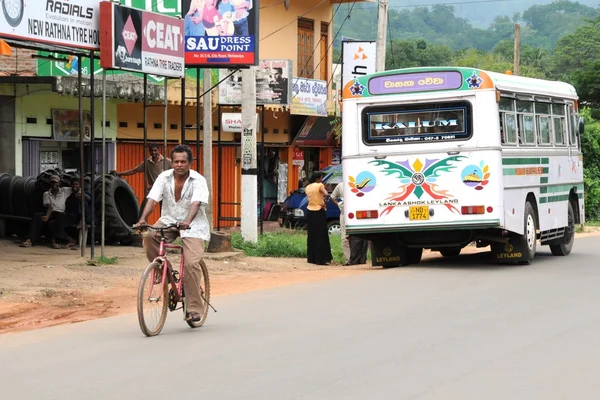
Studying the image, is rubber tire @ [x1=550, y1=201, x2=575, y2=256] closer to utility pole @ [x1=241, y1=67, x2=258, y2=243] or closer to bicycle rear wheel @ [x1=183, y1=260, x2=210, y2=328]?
utility pole @ [x1=241, y1=67, x2=258, y2=243]

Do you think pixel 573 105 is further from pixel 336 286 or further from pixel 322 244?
pixel 336 286

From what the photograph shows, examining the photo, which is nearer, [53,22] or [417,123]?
[53,22]

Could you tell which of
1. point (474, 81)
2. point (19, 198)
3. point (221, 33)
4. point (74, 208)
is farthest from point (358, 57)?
point (474, 81)

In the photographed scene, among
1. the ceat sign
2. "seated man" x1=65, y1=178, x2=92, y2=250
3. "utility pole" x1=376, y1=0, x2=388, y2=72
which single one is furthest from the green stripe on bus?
the ceat sign

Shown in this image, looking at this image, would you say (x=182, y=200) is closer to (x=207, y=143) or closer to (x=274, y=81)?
(x=207, y=143)

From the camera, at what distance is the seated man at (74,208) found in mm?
19828

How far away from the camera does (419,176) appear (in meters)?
17.2

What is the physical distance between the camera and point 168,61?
18.3 m

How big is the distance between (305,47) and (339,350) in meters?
26.1

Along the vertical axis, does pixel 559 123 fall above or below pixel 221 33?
below

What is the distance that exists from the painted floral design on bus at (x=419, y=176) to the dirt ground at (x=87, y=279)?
5.14 feet

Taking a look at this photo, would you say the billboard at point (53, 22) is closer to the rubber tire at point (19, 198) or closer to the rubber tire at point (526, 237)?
the rubber tire at point (19, 198)

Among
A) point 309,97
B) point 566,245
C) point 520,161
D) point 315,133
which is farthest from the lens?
point 315,133

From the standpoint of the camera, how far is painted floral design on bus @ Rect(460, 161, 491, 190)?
16.9m
